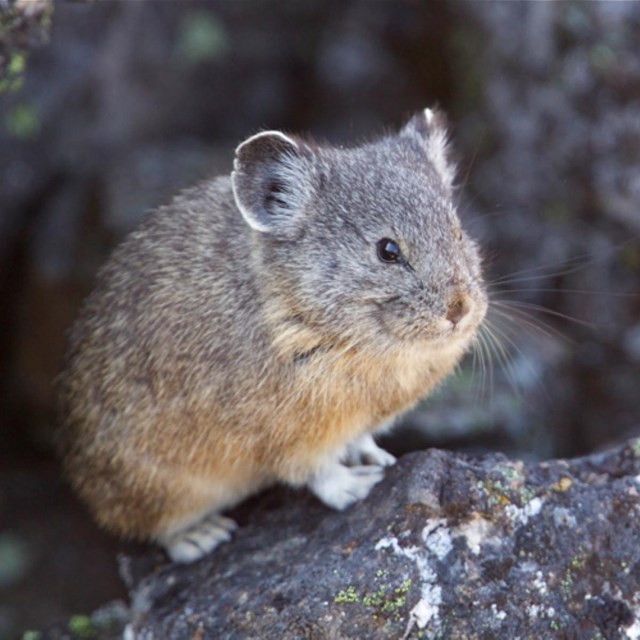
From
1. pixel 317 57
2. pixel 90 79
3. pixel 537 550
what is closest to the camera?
→ pixel 537 550

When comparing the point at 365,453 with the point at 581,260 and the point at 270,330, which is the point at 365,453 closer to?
the point at 270,330

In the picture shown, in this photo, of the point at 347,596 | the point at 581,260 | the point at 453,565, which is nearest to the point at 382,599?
the point at 347,596

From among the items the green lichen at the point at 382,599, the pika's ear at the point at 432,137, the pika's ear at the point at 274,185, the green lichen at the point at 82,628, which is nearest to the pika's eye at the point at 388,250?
the pika's ear at the point at 274,185

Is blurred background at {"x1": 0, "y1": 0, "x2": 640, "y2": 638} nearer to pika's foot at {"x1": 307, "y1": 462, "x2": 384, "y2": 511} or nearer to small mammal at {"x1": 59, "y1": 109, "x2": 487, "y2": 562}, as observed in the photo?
small mammal at {"x1": 59, "y1": 109, "x2": 487, "y2": 562}

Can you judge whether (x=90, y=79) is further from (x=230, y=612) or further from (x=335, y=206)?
(x=230, y=612)

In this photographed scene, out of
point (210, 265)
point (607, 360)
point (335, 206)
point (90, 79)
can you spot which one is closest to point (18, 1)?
point (210, 265)
